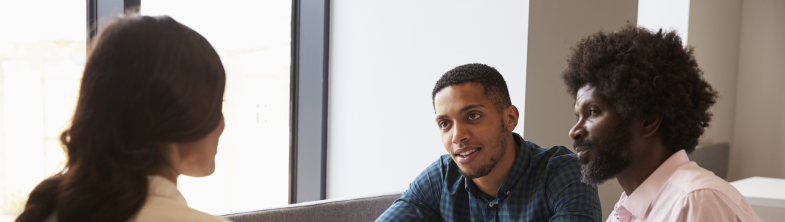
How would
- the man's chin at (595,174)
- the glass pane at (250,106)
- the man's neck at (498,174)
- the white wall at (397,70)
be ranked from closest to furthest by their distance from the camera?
the man's chin at (595,174) → the man's neck at (498,174) → the white wall at (397,70) → the glass pane at (250,106)

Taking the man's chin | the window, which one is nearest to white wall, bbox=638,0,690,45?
the window

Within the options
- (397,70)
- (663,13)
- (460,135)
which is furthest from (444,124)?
(663,13)

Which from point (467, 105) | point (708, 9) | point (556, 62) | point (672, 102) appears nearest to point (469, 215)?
point (467, 105)

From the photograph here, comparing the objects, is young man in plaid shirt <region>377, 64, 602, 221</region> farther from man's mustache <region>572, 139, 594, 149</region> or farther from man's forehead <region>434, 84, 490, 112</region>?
man's mustache <region>572, 139, 594, 149</region>

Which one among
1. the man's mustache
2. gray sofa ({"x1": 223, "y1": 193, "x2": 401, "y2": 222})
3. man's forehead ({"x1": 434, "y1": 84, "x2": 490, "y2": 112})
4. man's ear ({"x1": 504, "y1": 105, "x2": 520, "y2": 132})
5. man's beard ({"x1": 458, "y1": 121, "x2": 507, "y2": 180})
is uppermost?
man's forehead ({"x1": 434, "y1": 84, "x2": 490, "y2": 112})

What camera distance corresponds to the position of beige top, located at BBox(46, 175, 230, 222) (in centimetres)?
60

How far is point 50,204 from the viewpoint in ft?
2.09

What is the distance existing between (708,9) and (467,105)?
3.44 meters

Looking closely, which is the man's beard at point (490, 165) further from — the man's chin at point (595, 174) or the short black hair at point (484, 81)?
the man's chin at point (595, 174)

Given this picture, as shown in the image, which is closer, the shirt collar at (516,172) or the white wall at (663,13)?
the shirt collar at (516,172)

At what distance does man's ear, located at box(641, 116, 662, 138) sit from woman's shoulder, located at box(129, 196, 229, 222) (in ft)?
2.80

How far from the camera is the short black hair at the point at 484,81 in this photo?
1500 mm

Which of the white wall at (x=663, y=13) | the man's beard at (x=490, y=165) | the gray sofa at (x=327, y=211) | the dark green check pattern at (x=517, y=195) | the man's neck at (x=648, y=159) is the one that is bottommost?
the gray sofa at (x=327, y=211)

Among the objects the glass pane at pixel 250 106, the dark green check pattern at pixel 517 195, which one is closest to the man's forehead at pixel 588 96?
the dark green check pattern at pixel 517 195
